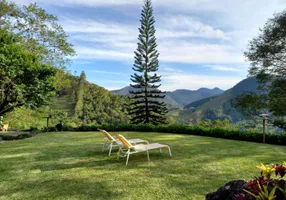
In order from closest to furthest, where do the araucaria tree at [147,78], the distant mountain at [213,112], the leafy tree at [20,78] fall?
the leafy tree at [20,78] → the araucaria tree at [147,78] → the distant mountain at [213,112]

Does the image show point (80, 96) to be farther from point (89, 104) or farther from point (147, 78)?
point (147, 78)

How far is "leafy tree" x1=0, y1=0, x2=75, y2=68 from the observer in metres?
12.8

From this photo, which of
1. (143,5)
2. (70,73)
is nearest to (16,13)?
(70,73)

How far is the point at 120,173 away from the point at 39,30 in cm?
1245

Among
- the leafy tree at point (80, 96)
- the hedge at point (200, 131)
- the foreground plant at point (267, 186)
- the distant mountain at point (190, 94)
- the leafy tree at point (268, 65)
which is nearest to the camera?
the foreground plant at point (267, 186)

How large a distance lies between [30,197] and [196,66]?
1950 cm

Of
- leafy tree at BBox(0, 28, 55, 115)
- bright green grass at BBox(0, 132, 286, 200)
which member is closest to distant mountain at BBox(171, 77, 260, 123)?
leafy tree at BBox(0, 28, 55, 115)

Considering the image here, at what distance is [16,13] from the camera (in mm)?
12875

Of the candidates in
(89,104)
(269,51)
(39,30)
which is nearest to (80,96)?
(89,104)

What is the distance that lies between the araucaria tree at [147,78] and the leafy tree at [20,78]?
9227 mm

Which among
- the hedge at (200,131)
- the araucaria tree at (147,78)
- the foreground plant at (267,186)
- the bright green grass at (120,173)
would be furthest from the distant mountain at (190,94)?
the foreground plant at (267,186)

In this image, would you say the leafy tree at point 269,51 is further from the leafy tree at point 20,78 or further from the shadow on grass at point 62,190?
the shadow on grass at point 62,190

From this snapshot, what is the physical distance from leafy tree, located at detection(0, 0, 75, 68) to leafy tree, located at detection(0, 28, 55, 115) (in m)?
3.30

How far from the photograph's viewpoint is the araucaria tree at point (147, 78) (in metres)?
18.0
